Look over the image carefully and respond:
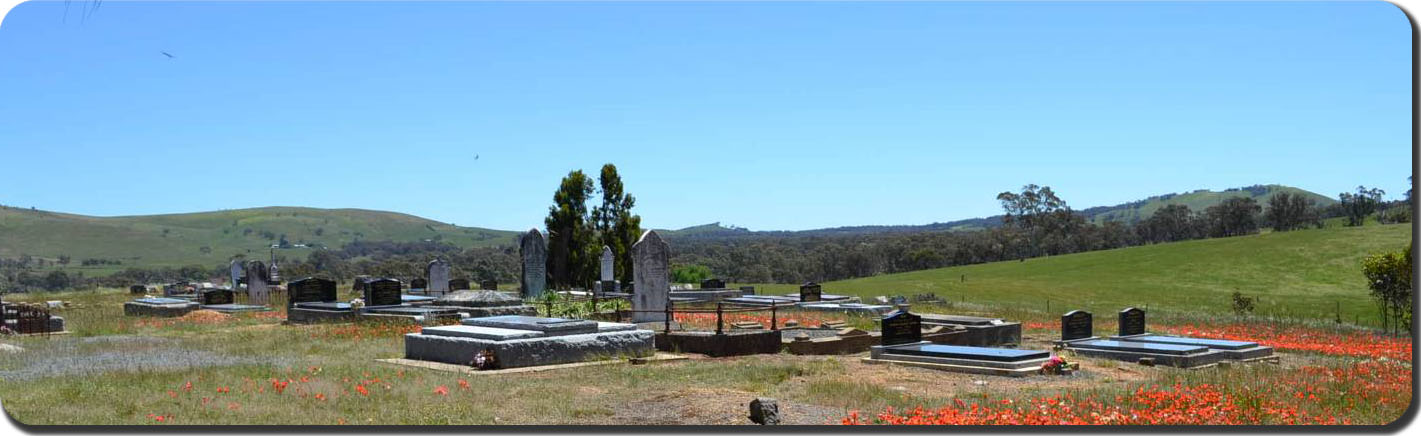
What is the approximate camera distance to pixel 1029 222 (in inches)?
4277

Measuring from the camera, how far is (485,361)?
49.3 feet

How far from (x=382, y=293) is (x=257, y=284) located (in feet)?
32.8

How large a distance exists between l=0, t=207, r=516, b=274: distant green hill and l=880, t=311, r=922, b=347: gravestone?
68000 millimetres

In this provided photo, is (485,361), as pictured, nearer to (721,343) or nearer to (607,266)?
(721,343)

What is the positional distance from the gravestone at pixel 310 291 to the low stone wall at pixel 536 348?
1238cm

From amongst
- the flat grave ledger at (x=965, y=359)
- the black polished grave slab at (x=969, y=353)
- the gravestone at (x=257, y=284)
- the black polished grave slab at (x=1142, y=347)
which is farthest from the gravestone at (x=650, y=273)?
the gravestone at (x=257, y=284)

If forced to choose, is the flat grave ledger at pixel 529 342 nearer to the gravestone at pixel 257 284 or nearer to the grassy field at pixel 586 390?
the grassy field at pixel 586 390

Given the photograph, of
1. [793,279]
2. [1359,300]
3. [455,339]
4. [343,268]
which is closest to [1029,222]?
[793,279]

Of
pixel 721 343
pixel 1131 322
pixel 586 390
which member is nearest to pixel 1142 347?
pixel 1131 322

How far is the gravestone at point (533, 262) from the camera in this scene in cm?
3309

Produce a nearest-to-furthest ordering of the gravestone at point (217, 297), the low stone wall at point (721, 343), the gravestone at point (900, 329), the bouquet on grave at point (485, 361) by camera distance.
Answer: the bouquet on grave at point (485, 361), the low stone wall at point (721, 343), the gravestone at point (900, 329), the gravestone at point (217, 297)

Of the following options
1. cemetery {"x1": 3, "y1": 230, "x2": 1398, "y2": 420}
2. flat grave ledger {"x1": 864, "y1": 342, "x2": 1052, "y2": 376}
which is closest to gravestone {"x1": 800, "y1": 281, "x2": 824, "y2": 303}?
cemetery {"x1": 3, "y1": 230, "x2": 1398, "y2": 420}

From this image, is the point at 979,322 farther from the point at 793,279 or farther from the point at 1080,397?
the point at 793,279

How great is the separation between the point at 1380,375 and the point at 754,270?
67.7 metres
